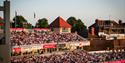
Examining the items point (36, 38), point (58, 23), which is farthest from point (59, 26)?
point (36, 38)

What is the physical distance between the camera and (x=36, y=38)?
18.5m

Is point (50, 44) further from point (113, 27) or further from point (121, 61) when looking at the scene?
point (113, 27)

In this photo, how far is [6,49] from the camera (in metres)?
2.89

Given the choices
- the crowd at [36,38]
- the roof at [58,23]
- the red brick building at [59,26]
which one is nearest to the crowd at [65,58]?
the crowd at [36,38]

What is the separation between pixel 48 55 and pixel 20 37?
7.51ft

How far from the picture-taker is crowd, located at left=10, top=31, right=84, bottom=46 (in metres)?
16.8

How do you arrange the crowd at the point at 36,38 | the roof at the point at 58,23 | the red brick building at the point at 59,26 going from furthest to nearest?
the roof at the point at 58,23
the red brick building at the point at 59,26
the crowd at the point at 36,38

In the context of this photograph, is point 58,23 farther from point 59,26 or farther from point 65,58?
point 65,58

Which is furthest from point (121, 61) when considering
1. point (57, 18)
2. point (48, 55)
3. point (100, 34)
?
point (100, 34)

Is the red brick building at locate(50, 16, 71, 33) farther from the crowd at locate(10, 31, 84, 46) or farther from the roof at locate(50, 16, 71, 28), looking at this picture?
the crowd at locate(10, 31, 84, 46)

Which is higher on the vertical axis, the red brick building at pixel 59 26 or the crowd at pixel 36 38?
the red brick building at pixel 59 26

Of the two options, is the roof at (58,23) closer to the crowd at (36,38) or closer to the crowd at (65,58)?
the crowd at (36,38)

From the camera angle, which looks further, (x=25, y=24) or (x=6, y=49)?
(x=25, y=24)

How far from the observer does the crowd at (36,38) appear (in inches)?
660
